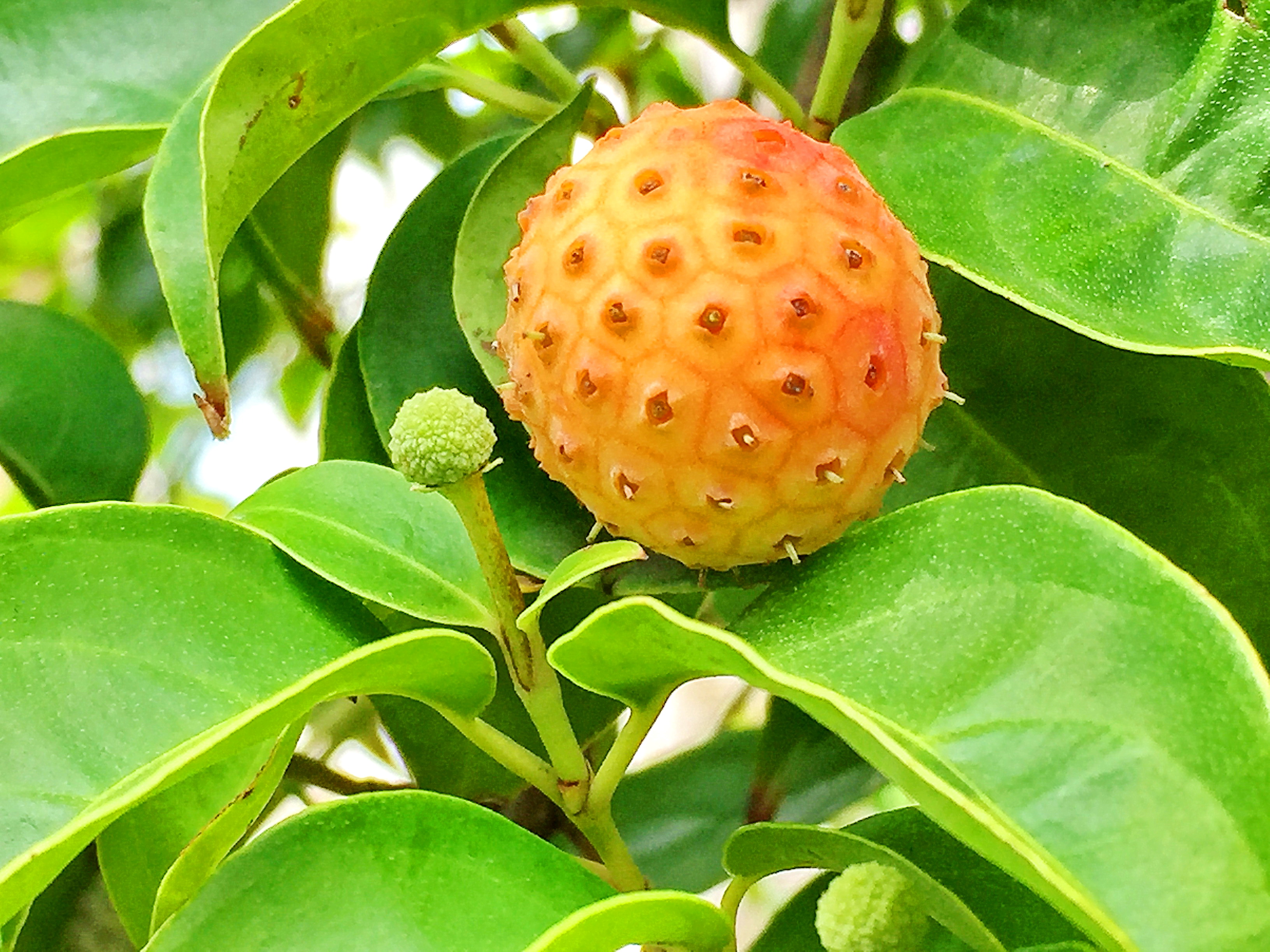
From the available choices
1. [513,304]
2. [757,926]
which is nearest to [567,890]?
[513,304]

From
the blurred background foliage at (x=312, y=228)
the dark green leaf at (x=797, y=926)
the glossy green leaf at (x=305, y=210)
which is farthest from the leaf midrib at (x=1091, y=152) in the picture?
the glossy green leaf at (x=305, y=210)

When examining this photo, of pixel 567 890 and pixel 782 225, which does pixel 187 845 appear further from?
pixel 782 225

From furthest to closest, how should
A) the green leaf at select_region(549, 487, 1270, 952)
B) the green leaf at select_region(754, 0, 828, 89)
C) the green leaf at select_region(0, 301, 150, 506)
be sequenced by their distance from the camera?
1. the green leaf at select_region(754, 0, 828, 89)
2. the green leaf at select_region(0, 301, 150, 506)
3. the green leaf at select_region(549, 487, 1270, 952)

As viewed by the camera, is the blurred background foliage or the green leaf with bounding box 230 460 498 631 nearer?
the green leaf with bounding box 230 460 498 631

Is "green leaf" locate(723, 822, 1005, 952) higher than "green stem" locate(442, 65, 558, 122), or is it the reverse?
"green stem" locate(442, 65, 558, 122)

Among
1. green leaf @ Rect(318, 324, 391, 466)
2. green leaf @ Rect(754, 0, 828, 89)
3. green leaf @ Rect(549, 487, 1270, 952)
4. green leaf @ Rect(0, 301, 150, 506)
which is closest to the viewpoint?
green leaf @ Rect(549, 487, 1270, 952)

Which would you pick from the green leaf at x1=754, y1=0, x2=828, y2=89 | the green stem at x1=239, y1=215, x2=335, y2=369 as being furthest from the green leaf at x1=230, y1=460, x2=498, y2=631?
the green leaf at x1=754, y1=0, x2=828, y2=89

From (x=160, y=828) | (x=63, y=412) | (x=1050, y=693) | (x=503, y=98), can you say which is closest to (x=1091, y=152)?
(x=1050, y=693)

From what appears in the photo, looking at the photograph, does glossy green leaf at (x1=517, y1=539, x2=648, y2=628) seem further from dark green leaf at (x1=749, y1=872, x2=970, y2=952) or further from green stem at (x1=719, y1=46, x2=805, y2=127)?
green stem at (x1=719, y1=46, x2=805, y2=127)

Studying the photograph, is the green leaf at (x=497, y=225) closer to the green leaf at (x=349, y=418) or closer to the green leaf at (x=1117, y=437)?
the green leaf at (x=349, y=418)
